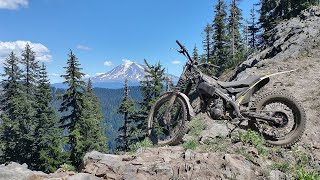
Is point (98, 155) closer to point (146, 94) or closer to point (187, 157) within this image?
point (187, 157)

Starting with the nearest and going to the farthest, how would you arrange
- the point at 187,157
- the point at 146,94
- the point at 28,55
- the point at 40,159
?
the point at 187,157 → the point at 146,94 → the point at 40,159 → the point at 28,55

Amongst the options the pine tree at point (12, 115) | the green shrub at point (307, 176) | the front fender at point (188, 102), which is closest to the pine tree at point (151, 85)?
the pine tree at point (12, 115)

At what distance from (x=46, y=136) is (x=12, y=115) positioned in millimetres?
12128

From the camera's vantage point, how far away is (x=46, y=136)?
4109 centimetres

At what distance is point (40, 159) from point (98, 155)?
115 feet

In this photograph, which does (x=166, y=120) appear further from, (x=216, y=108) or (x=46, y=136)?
(x=46, y=136)

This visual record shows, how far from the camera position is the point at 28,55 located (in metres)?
Answer: 54.8

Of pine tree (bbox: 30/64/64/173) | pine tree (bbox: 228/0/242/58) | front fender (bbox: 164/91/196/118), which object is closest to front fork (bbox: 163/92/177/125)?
front fender (bbox: 164/91/196/118)

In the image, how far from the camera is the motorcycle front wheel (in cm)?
865

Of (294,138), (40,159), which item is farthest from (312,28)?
(40,159)

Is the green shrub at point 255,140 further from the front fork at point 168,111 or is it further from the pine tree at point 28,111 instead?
the pine tree at point 28,111

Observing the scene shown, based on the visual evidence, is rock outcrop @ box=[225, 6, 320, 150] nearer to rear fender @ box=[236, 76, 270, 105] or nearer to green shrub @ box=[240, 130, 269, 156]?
green shrub @ box=[240, 130, 269, 156]

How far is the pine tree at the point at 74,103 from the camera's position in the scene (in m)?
34.7

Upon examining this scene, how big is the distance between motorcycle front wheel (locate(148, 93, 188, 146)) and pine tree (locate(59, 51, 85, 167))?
26.8 metres
